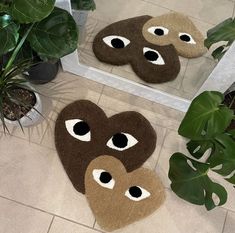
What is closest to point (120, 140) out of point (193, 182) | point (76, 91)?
point (76, 91)

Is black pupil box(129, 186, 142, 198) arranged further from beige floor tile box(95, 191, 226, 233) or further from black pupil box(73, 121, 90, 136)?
black pupil box(73, 121, 90, 136)

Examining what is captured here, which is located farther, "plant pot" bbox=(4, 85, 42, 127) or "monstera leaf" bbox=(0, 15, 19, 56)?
"plant pot" bbox=(4, 85, 42, 127)

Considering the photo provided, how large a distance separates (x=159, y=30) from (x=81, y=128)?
0.53 meters

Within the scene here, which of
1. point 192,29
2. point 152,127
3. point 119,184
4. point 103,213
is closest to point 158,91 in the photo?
point 152,127

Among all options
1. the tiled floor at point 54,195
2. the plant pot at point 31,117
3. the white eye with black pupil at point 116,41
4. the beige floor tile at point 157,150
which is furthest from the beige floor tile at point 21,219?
the white eye with black pupil at point 116,41

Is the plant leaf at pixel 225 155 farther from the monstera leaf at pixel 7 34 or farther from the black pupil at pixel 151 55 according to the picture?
the monstera leaf at pixel 7 34

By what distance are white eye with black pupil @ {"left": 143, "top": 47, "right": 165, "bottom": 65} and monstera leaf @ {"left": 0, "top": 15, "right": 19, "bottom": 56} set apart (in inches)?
22.7

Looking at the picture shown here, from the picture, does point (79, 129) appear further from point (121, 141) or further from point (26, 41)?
point (26, 41)

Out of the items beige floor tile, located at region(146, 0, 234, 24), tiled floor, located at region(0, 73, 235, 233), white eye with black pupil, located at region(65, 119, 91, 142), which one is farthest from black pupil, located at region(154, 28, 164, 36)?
white eye with black pupil, located at region(65, 119, 91, 142)

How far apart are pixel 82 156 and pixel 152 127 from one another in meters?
0.34

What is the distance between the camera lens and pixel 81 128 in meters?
1.38

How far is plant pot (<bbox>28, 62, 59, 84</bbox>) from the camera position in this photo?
52.1 inches

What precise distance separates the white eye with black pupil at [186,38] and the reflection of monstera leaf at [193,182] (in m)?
0.45

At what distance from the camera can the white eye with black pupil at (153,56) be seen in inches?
52.1
